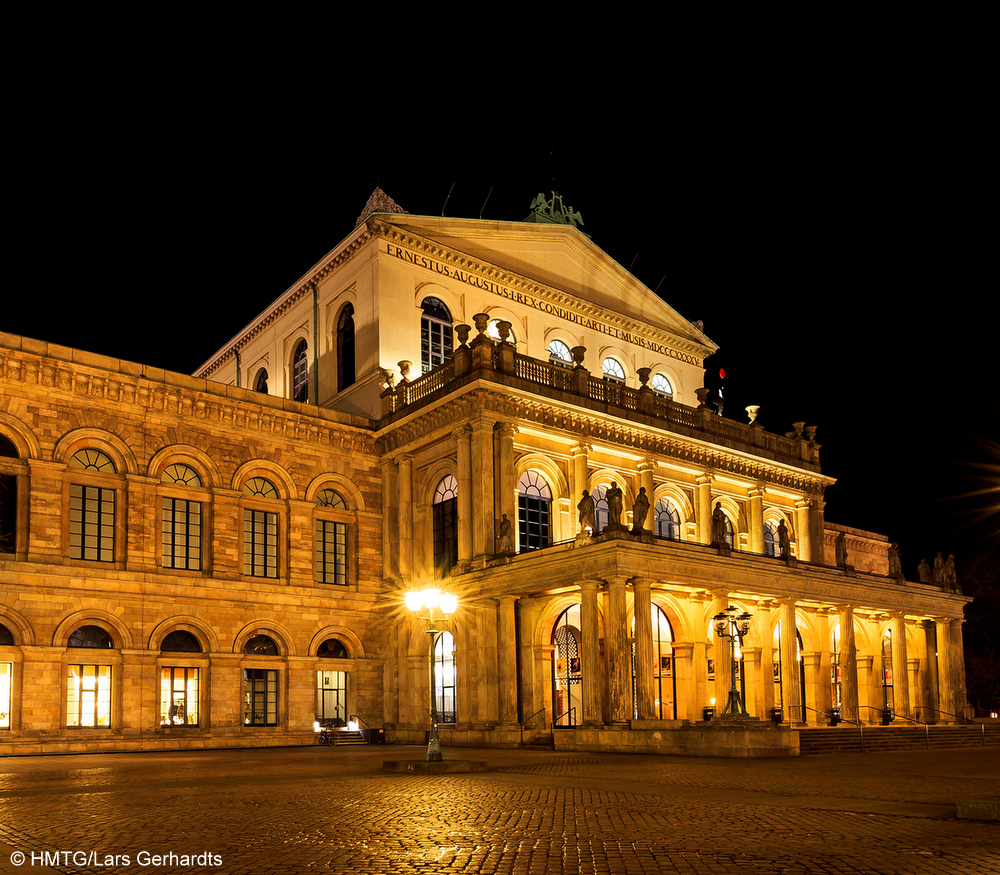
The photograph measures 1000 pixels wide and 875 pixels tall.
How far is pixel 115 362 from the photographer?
98.2 ft

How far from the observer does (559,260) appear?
137 feet

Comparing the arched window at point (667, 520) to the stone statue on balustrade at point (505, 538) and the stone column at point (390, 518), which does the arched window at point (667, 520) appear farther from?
the stone column at point (390, 518)

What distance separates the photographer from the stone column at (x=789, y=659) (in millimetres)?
32812

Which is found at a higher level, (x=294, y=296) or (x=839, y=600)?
(x=294, y=296)

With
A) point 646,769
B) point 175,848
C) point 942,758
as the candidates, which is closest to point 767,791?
point 646,769

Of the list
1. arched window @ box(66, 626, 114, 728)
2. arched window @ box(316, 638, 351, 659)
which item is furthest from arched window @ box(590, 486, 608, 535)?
arched window @ box(66, 626, 114, 728)

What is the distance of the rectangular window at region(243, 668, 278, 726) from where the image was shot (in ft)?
102

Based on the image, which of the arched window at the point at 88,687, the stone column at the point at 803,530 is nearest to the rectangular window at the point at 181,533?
the arched window at the point at 88,687

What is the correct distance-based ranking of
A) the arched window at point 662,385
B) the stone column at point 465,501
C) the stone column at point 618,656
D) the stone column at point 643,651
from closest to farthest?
the stone column at point 618,656, the stone column at point 643,651, the stone column at point 465,501, the arched window at point 662,385

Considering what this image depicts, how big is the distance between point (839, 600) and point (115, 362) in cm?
2418

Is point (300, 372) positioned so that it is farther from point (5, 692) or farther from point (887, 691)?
point (887, 691)

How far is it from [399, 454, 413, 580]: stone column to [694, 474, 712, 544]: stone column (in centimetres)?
1108

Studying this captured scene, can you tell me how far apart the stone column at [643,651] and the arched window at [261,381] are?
22046mm

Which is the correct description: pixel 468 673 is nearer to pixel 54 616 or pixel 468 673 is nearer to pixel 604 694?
pixel 604 694
